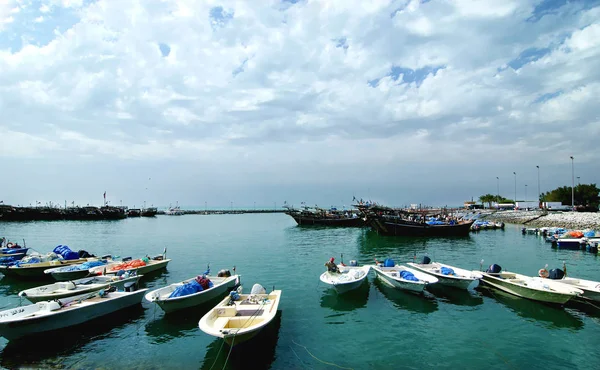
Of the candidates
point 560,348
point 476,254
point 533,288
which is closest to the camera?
point 560,348

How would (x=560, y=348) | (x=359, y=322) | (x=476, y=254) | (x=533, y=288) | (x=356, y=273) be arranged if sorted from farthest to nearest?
(x=476, y=254) → (x=356, y=273) → (x=533, y=288) → (x=359, y=322) → (x=560, y=348)

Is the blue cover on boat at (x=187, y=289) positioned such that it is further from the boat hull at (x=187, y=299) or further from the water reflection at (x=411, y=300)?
the water reflection at (x=411, y=300)

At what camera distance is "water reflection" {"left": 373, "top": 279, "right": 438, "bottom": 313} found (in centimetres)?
1545

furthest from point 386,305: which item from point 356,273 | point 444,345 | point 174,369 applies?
point 174,369

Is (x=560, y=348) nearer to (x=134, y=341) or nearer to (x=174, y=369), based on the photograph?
(x=174, y=369)

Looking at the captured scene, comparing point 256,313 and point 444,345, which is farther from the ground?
point 256,313

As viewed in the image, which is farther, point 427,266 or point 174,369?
point 427,266

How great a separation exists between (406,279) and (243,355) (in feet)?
31.3

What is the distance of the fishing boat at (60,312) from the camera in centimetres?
1103

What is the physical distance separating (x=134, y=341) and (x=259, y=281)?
9333mm

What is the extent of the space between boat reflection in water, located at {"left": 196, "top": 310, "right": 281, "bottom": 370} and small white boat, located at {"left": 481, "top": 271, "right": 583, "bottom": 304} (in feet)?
39.1

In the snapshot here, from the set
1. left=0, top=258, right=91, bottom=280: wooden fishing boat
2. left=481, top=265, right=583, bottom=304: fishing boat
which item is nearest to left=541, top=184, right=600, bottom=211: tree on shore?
left=481, top=265, right=583, bottom=304: fishing boat

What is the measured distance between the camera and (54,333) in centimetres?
1208

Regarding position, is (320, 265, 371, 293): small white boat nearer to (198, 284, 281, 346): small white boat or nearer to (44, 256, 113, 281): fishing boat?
(198, 284, 281, 346): small white boat
